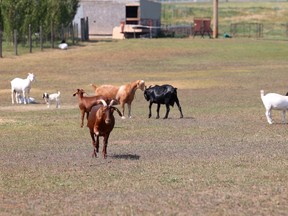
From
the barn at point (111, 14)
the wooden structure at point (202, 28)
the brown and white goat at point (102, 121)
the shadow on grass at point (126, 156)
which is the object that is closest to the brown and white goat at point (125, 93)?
the shadow on grass at point (126, 156)

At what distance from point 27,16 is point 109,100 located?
46.3 m

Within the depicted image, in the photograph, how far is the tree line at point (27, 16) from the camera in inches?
2485

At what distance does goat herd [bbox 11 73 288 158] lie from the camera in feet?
52.7

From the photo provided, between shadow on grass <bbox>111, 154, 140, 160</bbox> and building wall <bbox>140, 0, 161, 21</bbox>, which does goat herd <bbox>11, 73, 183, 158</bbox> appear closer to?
shadow on grass <bbox>111, 154, 140, 160</bbox>

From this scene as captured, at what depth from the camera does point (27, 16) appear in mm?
64000

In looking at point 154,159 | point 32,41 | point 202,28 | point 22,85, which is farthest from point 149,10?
point 154,159

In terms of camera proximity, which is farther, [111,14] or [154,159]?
[111,14]

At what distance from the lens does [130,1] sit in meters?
91.6

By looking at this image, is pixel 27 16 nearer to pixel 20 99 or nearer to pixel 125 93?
pixel 20 99

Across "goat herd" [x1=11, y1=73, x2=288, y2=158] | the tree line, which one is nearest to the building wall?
the tree line

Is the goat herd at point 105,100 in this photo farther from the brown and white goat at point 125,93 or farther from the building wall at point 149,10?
the building wall at point 149,10

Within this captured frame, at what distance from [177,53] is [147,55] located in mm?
2989

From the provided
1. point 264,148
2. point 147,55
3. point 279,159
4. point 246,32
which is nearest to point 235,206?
point 279,159

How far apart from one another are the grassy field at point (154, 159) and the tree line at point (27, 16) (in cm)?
2410
